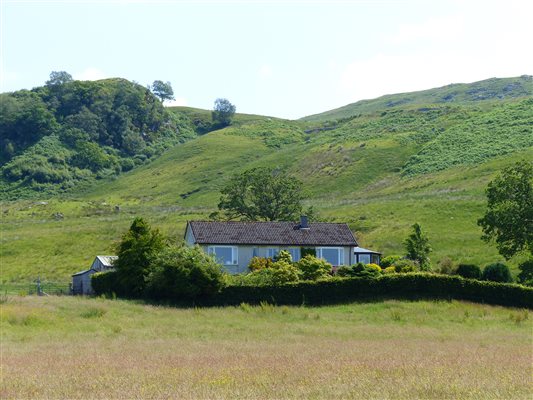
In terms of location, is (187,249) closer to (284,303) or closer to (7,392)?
(284,303)

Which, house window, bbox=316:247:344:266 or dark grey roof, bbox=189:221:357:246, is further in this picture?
house window, bbox=316:247:344:266

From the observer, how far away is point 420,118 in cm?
19525

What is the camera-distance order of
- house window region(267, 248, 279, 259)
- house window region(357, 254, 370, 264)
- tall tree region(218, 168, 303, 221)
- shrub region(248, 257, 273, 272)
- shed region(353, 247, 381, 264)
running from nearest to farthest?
shrub region(248, 257, 273, 272), house window region(267, 248, 279, 259), shed region(353, 247, 381, 264), house window region(357, 254, 370, 264), tall tree region(218, 168, 303, 221)

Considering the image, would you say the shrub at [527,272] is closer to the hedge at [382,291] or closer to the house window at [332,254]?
the hedge at [382,291]

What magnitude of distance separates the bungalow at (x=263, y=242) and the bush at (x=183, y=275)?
12845 millimetres

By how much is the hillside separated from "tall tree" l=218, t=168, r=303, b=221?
8.10 m

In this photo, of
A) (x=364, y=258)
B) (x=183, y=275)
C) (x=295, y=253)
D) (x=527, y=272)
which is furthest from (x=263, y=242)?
(x=527, y=272)

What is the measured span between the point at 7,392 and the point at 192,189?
146424mm

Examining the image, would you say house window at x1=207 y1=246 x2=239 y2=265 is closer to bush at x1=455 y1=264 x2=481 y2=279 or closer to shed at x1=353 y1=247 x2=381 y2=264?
shed at x1=353 y1=247 x2=381 y2=264

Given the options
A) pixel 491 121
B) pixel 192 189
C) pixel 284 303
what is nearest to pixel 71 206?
pixel 192 189

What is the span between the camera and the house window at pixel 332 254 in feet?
208

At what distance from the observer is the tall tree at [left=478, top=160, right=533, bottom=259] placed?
57844 mm

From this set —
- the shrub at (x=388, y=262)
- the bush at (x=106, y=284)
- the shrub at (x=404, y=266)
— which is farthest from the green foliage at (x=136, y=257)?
the shrub at (x=388, y=262)

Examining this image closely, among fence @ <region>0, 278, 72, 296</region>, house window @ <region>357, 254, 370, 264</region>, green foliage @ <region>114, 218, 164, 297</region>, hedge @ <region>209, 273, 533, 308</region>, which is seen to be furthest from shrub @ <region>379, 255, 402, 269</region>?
fence @ <region>0, 278, 72, 296</region>
